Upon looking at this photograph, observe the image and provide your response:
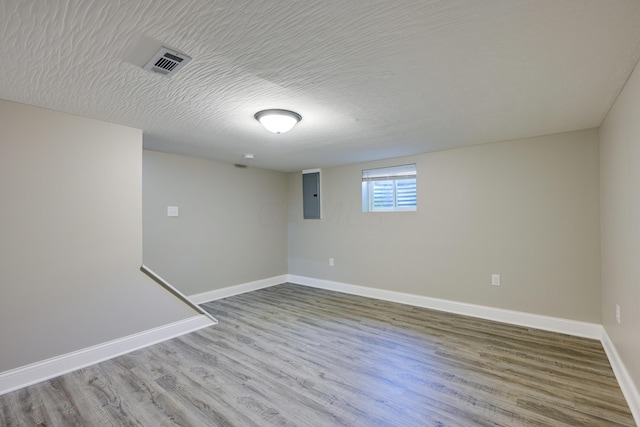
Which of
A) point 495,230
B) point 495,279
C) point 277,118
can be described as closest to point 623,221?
point 495,230

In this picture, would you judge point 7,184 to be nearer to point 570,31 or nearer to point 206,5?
point 206,5

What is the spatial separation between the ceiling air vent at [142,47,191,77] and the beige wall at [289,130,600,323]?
3214mm

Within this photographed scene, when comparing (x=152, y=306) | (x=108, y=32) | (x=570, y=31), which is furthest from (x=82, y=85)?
(x=570, y=31)

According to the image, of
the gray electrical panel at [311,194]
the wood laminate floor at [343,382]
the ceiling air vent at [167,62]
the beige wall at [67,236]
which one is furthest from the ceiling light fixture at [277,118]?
the gray electrical panel at [311,194]

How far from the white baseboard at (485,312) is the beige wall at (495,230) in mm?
63

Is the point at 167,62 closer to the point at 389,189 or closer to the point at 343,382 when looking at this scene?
the point at 343,382

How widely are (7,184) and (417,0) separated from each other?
9.73 feet

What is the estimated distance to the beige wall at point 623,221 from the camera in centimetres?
177

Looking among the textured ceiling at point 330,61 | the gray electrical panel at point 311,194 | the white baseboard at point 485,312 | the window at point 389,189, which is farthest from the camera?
the gray electrical panel at point 311,194

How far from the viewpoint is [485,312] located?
139 inches

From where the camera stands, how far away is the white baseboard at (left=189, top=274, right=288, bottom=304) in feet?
14.0

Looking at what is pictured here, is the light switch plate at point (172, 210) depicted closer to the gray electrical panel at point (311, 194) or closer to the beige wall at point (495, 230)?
the gray electrical panel at point (311, 194)

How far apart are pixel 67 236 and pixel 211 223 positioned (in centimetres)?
204

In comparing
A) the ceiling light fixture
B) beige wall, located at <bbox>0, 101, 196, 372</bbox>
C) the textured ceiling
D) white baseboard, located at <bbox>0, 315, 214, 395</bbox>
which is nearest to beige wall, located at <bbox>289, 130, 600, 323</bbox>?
the textured ceiling
